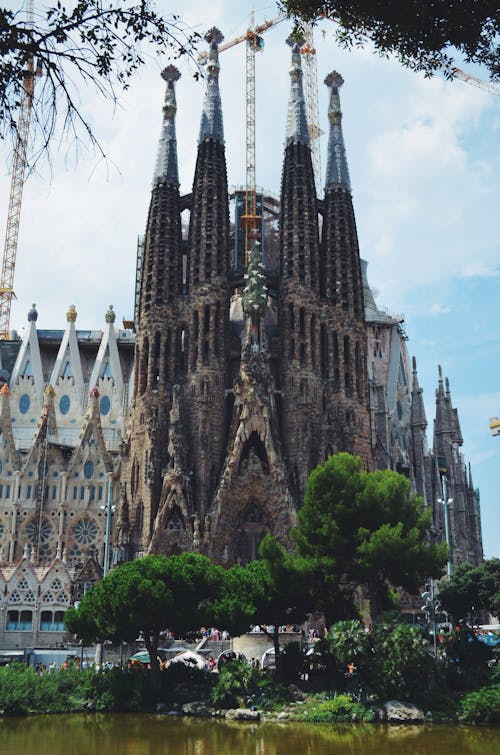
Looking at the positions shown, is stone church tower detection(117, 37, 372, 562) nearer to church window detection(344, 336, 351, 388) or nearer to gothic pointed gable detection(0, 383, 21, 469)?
church window detection(344, 336, 351, 388)

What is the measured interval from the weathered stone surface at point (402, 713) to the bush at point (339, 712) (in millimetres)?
478

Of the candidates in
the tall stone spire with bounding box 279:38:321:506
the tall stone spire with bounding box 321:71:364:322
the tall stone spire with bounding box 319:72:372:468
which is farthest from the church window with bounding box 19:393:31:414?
the tall stone spire with bounding box 321:71:364:322

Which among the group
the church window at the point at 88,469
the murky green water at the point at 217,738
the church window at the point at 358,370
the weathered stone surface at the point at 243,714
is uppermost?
the church window at the point at 358,370

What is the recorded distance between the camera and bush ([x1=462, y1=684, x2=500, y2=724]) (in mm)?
24750

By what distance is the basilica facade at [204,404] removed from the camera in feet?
157

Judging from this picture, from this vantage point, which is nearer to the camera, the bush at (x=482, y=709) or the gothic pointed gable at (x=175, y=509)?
the bush at (x=482, y=709)

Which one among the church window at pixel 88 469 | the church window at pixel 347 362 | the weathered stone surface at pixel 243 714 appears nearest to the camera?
the weathered stone surface at pixel 243 714

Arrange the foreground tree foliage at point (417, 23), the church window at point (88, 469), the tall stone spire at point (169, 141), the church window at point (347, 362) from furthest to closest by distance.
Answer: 1. the tall stone spire at point (169, 141)
2. the church window at point (88, 469)
3. the church window at point (347, 362)
4. the foreground tree foliage at point (417, 23)

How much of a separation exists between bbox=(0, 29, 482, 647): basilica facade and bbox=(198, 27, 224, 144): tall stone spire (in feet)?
0.39

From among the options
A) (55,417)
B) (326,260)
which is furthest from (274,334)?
(55,417)

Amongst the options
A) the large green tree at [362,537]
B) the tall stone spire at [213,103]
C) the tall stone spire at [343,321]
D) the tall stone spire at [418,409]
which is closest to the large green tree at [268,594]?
the large green tree at [362,537]

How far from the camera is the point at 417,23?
12.8 metres

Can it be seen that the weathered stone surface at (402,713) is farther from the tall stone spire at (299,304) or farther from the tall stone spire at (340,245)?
the tall stone spire at (340,245)

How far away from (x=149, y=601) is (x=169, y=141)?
38.1 metres
